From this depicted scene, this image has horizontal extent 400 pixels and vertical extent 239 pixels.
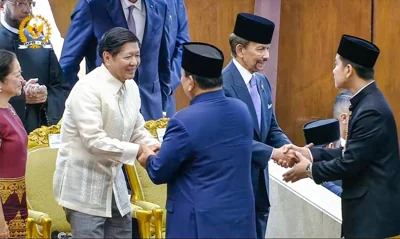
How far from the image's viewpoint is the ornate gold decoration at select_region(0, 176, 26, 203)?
15.0 feet

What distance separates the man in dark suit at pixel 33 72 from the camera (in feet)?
18.1

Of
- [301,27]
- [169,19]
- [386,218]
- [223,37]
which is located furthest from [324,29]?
[386,218]

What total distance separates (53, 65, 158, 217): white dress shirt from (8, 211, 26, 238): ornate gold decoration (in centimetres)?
40

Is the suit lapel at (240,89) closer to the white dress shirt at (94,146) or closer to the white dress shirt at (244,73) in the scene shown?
the white dress shirt at (244,73)

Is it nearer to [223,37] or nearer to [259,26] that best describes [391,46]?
[223,37]

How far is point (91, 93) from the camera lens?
166 inches

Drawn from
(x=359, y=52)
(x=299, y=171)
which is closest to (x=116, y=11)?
(x=299, y=171)

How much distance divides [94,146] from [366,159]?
1.20 meters

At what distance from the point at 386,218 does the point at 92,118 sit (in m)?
1.38

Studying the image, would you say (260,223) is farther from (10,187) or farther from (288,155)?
(10,187)

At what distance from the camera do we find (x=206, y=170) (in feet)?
12.9

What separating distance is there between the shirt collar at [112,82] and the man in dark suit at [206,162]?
39 centimetres

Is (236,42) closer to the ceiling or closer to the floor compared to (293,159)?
closer to the ceiling

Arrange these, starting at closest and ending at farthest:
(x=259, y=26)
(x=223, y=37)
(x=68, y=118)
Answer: (x=68, y=118) < (x=259, y=26) < (x=223, y=37)
